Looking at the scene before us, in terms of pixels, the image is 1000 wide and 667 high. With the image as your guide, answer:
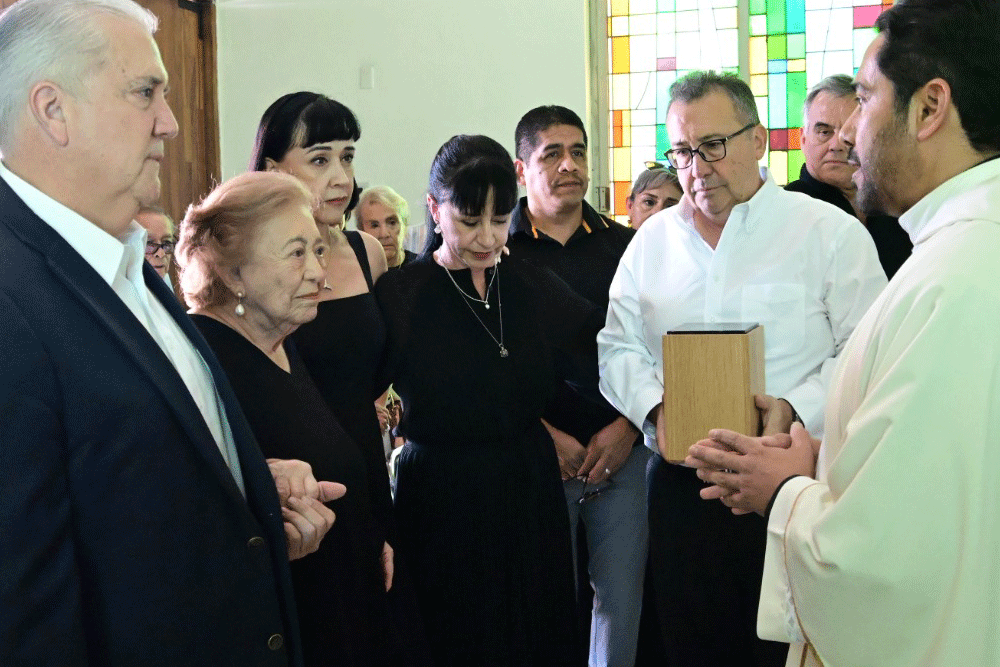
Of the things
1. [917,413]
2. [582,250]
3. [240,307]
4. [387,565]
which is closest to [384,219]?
[582,250]

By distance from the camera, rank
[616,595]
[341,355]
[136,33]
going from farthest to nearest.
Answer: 1. [616,595]
2. [341,355]
3. [136,33]

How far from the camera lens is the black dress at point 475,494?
256cm

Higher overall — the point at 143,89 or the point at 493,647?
the point at 143,89

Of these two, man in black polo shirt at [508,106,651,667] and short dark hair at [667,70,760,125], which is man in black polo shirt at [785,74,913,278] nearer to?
man in black polo shirt at [508,106,651,667]

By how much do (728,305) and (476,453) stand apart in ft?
2.46

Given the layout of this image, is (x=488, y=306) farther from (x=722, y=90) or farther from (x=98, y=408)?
(x=98, y=408)

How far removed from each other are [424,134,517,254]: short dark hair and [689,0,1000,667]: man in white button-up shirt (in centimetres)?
126

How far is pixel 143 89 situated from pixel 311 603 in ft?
3.39

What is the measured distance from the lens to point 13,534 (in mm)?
1164

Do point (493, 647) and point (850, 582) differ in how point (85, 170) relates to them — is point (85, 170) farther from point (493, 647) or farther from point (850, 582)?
point (493, 647)

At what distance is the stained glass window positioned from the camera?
6488 millimetres

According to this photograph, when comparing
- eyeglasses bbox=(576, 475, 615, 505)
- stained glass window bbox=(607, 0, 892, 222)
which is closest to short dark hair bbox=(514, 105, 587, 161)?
eyeglasses bbox=(576, 475, 615, 505)

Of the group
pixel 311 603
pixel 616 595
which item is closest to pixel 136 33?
pixel 311 603

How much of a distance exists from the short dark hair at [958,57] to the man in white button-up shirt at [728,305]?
3.40 feet
